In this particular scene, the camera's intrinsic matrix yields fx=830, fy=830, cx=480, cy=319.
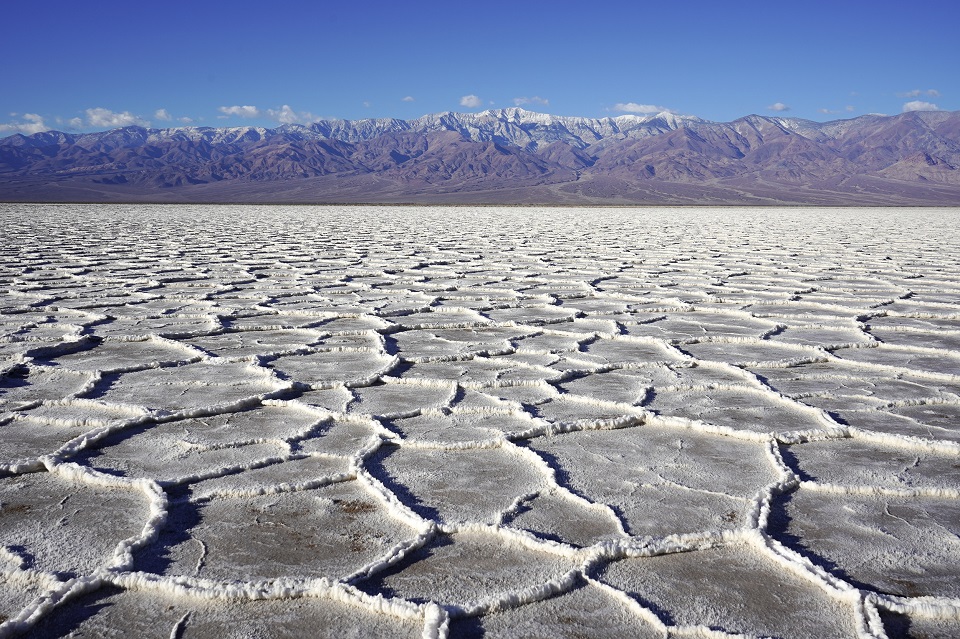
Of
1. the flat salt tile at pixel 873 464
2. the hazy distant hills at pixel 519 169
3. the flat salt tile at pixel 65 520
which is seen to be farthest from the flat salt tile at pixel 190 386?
the hazy distant hills at pixel 519 169

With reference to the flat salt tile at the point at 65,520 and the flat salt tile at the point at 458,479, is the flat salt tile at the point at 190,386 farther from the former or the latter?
the flat salt tile at the point at 458,479

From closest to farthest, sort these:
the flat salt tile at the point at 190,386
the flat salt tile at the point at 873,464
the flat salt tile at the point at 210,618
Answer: the flat salt tile at the point at 210,618, the flat salt tile at the point at 873,464, the flat salt tile at the point at 190,386

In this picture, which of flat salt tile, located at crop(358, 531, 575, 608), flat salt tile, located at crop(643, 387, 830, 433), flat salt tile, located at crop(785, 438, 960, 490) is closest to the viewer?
flat salt tile, located at crop(358, 531, 575, 608)

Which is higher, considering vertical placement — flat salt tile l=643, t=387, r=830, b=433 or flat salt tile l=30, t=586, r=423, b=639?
flat salt tile l=30, t=586, r=423, b=639

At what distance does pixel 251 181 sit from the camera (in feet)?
352

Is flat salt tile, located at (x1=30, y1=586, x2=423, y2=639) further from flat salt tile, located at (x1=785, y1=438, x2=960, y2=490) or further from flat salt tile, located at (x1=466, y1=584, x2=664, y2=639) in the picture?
flat salt tile, located at (x1=785, y1=438, x2=960, y2=490)

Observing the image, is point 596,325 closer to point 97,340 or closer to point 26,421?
point 97,340

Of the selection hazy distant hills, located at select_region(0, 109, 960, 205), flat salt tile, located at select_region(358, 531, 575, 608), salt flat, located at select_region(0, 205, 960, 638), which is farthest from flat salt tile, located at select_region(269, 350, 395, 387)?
hazy distant hills, located at select_region(0, 109, 960, 205)

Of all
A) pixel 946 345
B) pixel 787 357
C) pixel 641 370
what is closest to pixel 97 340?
pixel 641 370

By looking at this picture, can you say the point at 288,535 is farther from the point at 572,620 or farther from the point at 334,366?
the point at 334,366

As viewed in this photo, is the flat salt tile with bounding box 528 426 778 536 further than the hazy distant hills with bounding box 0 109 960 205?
No

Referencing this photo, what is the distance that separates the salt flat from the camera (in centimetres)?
130

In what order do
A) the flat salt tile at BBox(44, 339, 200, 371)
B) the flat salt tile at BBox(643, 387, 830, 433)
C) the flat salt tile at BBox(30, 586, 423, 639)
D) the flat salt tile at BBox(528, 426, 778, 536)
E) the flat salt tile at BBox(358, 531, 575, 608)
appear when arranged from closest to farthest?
1. the flat salt tile at BBox(30, 586, 423, 639)
2. the flat salt tile at BBox(358, 531, 575, 608)
3. the flat salt tile at BBox(528, 426, 778, 536)
4. the flat salt tile at BBox(643, 387, 830, 433)
5. the flat salt tile at BBox(44, 339, 200, 371)

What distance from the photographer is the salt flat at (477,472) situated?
51.1 inches
